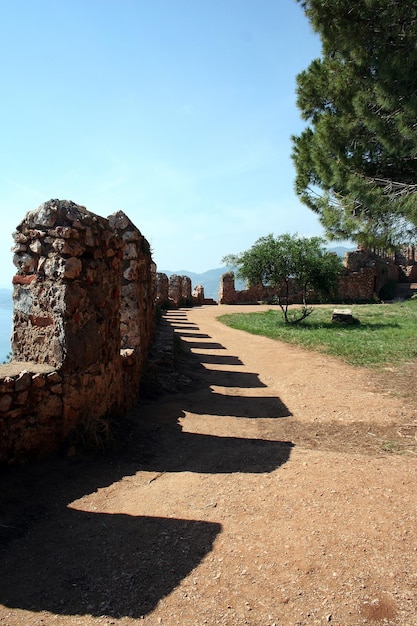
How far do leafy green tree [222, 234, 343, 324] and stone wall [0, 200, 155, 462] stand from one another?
10797 millimetres

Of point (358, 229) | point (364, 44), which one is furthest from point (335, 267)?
point (364, 44)

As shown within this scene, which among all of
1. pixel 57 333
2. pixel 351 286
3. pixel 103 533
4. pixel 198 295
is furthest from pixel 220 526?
pixel 351 286

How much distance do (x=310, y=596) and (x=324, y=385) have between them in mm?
5321

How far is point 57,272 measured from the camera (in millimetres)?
4340

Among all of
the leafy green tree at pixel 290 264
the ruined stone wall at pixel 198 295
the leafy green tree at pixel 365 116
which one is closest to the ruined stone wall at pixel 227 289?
the ruined stone wall at pixel 198 295

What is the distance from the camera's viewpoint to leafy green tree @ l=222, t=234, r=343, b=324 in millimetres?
15305

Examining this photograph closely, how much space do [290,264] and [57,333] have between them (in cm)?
1201

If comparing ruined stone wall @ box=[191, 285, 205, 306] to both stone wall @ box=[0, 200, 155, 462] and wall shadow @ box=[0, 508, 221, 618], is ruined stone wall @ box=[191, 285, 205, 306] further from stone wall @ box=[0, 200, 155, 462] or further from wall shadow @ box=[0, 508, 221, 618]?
wall shadow @ box=[0, 508, 221, 618]

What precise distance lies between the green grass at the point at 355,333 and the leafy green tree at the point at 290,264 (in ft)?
4.25

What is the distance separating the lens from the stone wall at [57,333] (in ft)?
13.0

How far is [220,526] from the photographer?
3229 millimetres

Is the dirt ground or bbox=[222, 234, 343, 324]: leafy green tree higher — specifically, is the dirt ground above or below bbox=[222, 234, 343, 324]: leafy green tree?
below

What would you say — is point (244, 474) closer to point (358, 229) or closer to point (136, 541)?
point (136, 541)

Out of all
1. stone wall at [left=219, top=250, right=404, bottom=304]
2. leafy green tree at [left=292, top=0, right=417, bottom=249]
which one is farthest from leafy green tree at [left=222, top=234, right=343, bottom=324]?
stone wall at [left=219, top=250, right=404, bottom=304]
